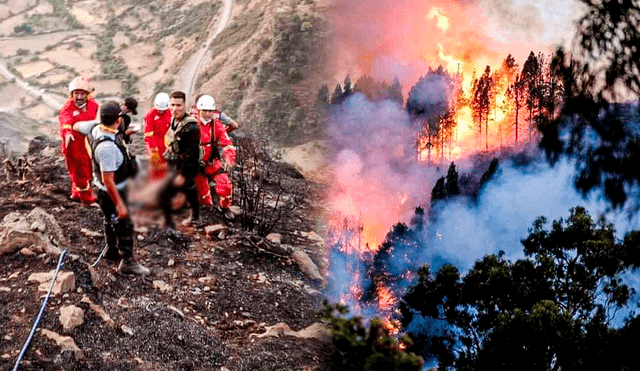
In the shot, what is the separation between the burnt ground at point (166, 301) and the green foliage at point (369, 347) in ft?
5.32

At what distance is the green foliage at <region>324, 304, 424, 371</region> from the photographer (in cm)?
411

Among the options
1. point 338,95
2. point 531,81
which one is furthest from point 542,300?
point 338,95

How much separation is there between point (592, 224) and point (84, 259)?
830 cm

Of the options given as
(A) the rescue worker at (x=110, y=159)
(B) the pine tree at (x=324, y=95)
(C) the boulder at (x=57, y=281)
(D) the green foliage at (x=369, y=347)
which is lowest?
(D) the green foliage at (x=369, y=347)

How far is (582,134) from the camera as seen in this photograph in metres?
9.99

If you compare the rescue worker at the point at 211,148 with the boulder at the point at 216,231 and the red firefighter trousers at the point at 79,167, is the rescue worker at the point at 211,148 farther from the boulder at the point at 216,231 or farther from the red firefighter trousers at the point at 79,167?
the red firefighter trousers at the point at 79,167

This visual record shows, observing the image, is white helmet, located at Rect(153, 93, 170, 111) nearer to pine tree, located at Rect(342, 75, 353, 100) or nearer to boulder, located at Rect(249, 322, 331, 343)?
boulder, located at Rect(249, 322, 331, 343)

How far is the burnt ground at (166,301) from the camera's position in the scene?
19.4 ft

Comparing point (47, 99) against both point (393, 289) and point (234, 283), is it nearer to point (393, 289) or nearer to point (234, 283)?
point (393, 289)

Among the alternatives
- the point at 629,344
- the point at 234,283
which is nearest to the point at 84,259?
the point at 234,283

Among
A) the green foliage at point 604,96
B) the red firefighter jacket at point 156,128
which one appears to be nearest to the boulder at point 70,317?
the red firefighter jacket at point 156,128

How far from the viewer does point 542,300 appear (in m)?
8.59

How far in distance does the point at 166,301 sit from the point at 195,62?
108 feet

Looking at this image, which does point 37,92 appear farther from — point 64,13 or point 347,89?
point 347,89
